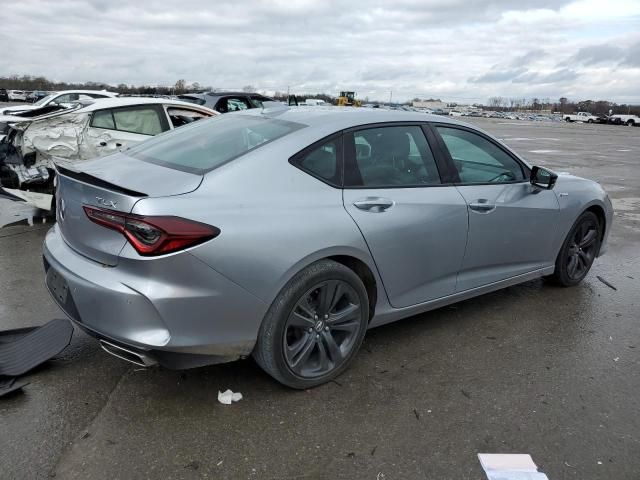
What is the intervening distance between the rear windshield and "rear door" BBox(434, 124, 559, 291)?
4.20ft

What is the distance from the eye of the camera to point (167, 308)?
8.27ft

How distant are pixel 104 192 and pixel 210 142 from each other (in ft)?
2.82

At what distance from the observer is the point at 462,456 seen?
262 centimetres

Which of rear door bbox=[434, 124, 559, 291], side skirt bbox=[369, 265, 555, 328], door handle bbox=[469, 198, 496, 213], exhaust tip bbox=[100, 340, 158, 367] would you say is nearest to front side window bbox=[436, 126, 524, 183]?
rear door bbox=[434, 124, 559, 291]

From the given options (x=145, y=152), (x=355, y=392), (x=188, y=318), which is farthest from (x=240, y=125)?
(x=355, y=392)

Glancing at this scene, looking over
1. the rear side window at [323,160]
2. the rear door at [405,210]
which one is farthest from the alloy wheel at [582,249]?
the rear side window at [323,160]

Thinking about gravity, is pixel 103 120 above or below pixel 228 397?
above

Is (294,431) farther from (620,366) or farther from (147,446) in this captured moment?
(620,366)

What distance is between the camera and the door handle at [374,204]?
3.17 m

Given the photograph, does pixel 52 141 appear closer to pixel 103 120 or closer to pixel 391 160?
pixel 103 120

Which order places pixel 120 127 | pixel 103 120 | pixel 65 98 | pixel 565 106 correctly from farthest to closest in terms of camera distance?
1. pixel 565 106
2. pixel 65 98
3. pixel 120 127
4. pixel 103 120

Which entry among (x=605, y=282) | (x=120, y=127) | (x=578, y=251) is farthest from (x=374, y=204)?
(x=120, y=127)

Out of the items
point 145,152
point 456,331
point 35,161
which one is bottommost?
point 456,331

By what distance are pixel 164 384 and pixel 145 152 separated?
1.45 meters
